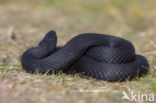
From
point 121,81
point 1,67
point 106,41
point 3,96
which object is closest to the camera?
point 3,96

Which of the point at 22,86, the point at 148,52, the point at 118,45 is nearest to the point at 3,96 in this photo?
the point at 22,86

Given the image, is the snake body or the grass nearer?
the grass

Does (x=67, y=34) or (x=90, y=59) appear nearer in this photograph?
(x=90, y=59)


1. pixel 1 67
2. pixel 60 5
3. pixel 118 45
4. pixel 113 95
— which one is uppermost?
pixel 60 5

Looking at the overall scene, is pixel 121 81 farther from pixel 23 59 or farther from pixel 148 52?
pixel 148 52

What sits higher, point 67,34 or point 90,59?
point 67,34

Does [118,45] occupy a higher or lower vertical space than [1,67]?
higher
